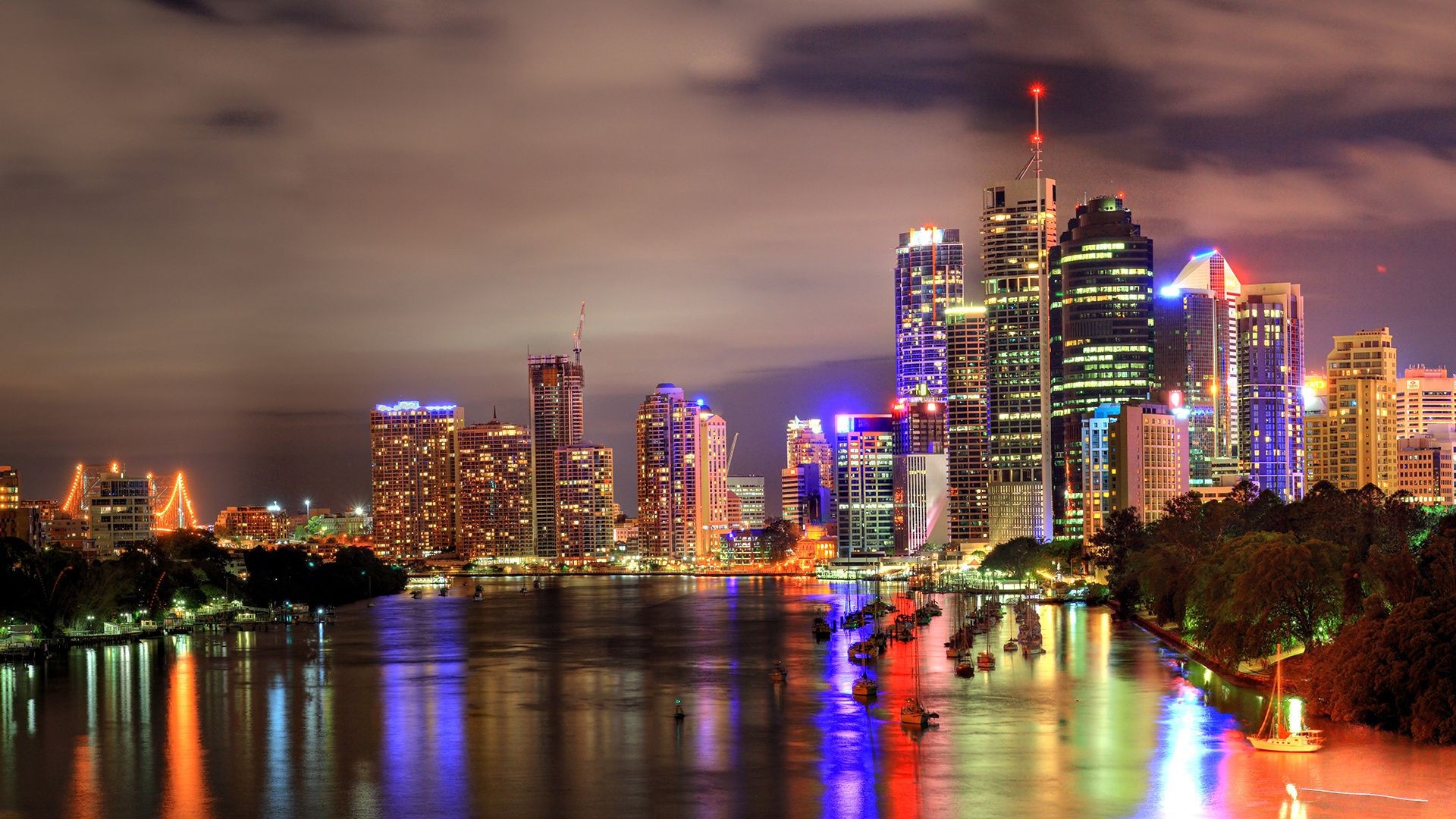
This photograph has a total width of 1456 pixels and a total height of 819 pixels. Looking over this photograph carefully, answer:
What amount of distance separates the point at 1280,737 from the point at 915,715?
45.4 ft

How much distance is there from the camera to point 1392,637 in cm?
5428

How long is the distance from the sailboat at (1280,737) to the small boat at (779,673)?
1062 inches

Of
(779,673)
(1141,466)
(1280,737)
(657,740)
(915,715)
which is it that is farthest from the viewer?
(1141,466)

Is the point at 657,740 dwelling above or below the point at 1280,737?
below

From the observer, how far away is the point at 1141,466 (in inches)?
6855

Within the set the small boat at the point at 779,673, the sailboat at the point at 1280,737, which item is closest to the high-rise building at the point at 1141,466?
the small boat at the point at 779,673

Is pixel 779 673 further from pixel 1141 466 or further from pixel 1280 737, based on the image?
pixel 1141 466

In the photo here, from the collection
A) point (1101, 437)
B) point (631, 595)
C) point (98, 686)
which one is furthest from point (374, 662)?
point (1101, 437)

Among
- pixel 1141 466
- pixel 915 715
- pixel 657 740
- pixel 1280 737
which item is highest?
pixel 1141 466

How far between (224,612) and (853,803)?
94.1 m

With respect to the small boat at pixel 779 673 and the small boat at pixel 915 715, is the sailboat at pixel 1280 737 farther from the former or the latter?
the small boat at pixel 779 673

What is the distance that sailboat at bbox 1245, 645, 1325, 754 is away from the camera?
5247cm

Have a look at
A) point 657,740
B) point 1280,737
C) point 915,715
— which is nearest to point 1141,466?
point 915,715

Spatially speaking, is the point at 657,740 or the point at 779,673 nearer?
the point at 657,740
